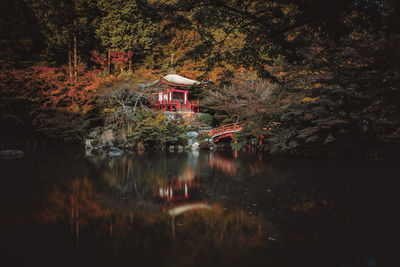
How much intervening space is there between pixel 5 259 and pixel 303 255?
8.61 ft

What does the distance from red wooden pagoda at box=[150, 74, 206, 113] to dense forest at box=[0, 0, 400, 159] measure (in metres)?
1.45

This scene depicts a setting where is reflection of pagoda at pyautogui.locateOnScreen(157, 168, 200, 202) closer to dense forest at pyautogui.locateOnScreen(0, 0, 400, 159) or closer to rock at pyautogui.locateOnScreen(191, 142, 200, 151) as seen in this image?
dense forest at pyautogui.locateOnScreen(0, 0, 400, 159)

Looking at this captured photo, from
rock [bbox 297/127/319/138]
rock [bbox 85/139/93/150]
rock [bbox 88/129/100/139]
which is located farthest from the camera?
rock [bbox 88/129/100/139]

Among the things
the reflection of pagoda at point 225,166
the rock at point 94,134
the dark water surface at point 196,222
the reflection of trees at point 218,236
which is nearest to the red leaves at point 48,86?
the rock at point 94,134

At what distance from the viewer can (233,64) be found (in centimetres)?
517

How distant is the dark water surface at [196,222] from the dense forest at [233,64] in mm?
2231

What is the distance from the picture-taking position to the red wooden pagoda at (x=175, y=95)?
704 inches

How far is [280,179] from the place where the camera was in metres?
5.95

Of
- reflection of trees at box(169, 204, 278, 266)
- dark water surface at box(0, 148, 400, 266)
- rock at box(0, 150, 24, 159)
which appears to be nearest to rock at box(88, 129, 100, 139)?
rock at box(0, 150, 24, 159)

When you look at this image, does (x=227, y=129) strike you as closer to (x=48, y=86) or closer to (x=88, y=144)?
(x=88, y=144)

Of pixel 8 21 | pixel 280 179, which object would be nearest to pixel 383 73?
pixel 280 179

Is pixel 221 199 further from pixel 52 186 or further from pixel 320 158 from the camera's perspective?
pixel 320 158

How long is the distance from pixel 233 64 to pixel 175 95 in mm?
14263

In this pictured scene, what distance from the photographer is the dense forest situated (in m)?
3.77
